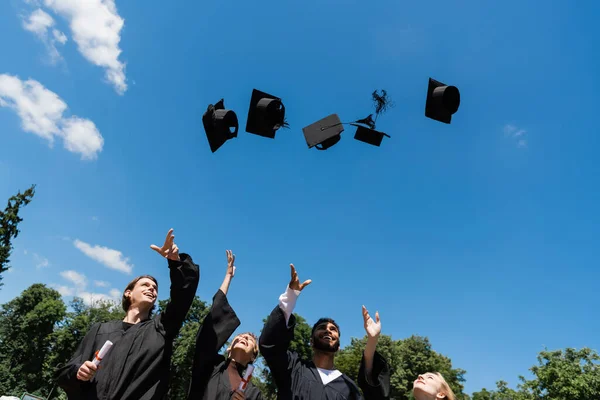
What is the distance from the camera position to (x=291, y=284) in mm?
3566

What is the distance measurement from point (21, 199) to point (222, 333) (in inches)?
1540

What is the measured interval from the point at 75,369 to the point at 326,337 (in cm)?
228

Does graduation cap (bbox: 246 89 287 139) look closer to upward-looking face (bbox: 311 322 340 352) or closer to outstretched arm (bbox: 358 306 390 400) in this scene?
upward-looking face (bbox: 311 322 340 352)

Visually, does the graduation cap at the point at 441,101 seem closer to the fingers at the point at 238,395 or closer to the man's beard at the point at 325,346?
the man's beard at the point at 325,346

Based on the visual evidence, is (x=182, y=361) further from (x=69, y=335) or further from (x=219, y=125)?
(x=219, y=125)

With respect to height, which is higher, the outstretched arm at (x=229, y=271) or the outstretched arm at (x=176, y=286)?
the outstretched arm at (x=229, y=271)

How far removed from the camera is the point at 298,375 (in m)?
3.54

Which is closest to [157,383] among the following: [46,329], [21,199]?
[21,199]

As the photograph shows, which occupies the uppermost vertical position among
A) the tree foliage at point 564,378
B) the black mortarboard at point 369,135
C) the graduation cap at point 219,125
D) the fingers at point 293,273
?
the tree foliage at point 564,378

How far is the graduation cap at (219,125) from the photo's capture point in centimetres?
577

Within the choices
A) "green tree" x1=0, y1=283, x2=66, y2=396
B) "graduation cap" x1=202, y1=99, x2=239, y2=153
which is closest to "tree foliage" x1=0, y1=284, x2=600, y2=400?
"green tree" x1=0, y1=283, x2=66, y2=396

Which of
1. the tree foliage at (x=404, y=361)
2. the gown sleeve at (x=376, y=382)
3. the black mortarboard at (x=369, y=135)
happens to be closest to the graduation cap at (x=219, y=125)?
the black mortarboard at (x=369, y=135)

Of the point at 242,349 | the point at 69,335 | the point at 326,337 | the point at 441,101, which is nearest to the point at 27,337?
the point at 69,335

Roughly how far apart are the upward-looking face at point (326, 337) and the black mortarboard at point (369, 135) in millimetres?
3160
